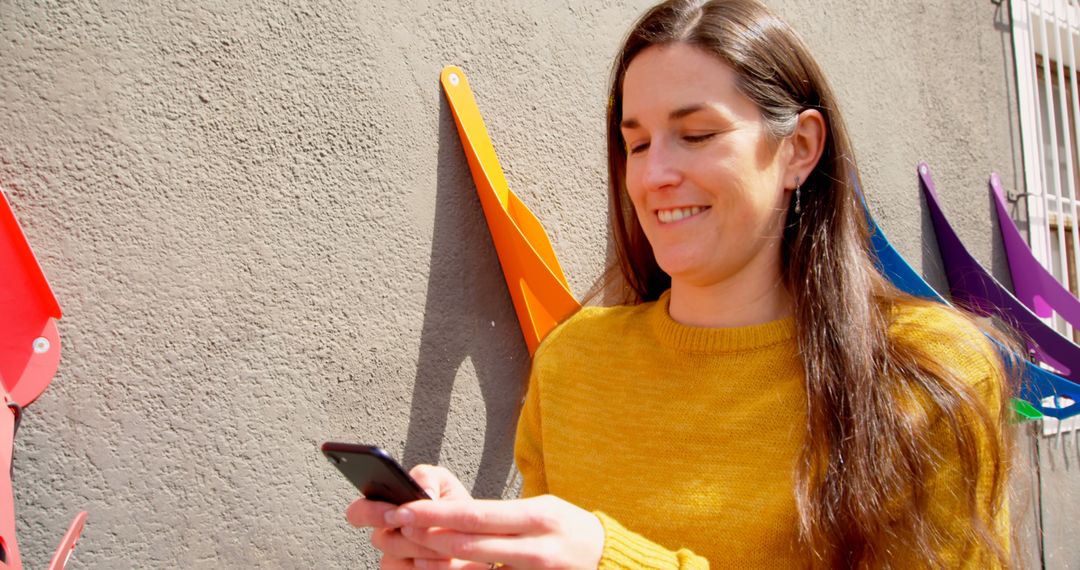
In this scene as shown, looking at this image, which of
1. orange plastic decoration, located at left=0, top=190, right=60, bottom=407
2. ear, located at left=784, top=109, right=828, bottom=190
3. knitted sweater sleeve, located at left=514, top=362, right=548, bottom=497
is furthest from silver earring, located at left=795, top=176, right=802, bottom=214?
orange plastic decoration, located at left=0, top=190, right=60, bottom=407

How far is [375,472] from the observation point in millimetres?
1073

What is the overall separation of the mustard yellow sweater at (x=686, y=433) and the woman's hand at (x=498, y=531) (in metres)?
0.11

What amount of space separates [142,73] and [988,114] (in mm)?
4382

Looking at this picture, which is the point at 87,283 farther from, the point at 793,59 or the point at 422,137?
the point at 793,59

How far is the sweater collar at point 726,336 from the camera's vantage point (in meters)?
1.57

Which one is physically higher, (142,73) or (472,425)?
(142,73)

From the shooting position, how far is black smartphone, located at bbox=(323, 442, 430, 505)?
3.38ft

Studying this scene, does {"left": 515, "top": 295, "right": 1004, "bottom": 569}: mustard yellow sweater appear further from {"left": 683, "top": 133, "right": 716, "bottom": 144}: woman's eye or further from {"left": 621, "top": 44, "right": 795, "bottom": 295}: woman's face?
{"left": 683, "top": 133, "right": 716, "bottom": 144}: woman's eye

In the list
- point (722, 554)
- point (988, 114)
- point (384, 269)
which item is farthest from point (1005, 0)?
point (722, 554)

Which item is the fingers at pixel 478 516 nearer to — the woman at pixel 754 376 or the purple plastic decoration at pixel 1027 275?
the woman at pixel 754 376

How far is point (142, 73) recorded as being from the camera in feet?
5.74

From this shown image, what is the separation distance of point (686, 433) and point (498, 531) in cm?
59

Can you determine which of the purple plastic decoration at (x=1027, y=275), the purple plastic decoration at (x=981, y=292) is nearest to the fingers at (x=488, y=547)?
the purple plastic decoration at (x=981, y=292)

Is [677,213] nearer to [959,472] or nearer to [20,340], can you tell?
[959,472]
